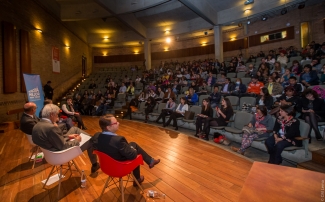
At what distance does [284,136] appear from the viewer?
3.13m

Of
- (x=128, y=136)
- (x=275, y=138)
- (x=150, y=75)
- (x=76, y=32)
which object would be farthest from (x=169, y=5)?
(x=275, y=138)

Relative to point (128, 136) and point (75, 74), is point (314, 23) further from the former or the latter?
point (75, 74)

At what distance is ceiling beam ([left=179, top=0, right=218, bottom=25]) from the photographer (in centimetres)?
853

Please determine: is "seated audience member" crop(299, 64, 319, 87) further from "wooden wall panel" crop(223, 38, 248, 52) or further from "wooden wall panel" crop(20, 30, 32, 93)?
"wooden wall panel" crop(20, 30, 32, 93)

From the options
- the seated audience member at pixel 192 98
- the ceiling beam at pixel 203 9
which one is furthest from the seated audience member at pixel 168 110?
the ceiling beam at pixel 203 9

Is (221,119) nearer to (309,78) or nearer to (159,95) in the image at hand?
(309,78)

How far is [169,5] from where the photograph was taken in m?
10.9

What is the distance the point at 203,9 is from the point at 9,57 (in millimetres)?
8562

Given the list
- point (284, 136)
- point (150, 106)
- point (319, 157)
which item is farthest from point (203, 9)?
→ point (319, 157)

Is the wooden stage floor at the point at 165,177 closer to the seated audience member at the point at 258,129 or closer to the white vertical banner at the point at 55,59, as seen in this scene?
the seated audience member at the point at 258,129

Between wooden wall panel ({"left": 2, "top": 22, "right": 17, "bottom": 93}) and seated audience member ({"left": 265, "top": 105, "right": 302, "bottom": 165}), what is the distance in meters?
8.37

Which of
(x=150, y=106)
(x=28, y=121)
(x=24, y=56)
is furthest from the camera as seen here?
(x=24, y=56)

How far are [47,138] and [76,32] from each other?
43.6 ft

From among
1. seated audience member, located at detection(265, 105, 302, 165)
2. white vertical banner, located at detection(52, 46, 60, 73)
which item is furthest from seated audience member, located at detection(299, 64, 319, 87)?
white vertical banner, located at detection(52, 46, 60, 73)
